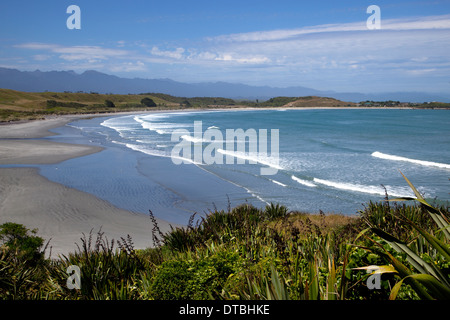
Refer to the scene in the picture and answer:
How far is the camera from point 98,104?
122 metres

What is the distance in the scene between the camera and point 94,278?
4.51m

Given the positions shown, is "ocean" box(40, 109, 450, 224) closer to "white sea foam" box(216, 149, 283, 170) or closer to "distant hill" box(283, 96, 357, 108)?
"white sea foam" box(216, 149, 283, 170)

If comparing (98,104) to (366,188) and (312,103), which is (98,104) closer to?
(312,103)

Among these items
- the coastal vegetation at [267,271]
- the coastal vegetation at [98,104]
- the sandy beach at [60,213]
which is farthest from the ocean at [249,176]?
the coastal vegetation at [98,104]

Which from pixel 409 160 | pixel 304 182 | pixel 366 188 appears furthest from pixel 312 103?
pixel 366 188

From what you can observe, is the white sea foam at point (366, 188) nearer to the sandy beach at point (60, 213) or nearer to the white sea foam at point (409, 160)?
the white sea foam at point (409, 160)

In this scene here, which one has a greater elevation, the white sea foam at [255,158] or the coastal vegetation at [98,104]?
the coastal vegetation at [98,104]

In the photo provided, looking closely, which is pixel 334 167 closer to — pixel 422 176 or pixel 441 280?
pixel 422 176

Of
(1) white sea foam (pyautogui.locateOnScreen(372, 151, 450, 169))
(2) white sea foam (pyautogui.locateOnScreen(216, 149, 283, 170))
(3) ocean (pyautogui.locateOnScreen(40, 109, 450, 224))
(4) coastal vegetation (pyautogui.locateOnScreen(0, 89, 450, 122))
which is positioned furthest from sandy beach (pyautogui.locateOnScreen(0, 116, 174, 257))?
(4) coastal vegetation (pyautogui.locateOnScreen(0, 89, 450, 122))

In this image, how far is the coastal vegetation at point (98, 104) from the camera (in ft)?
274
